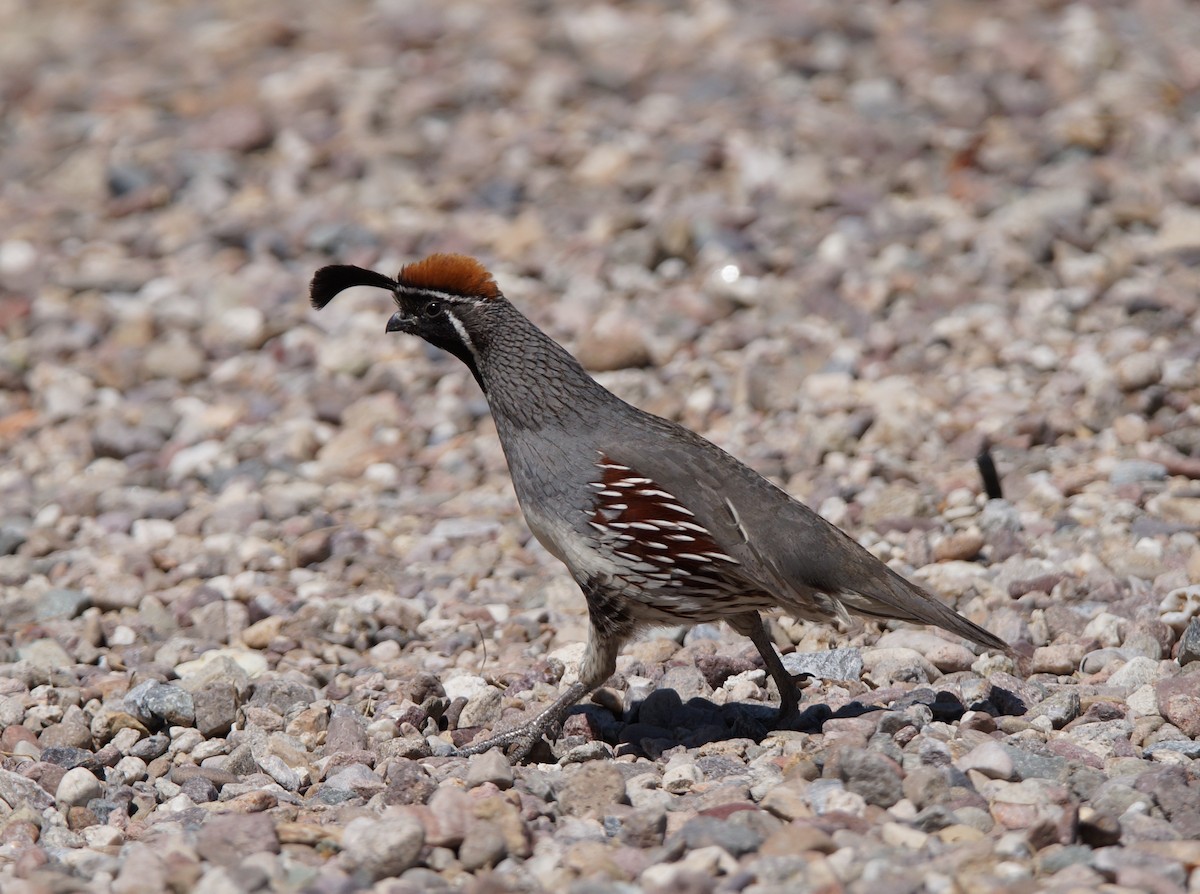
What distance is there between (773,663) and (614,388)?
3653 mm

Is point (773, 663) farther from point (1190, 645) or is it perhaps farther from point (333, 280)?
point (333, 280)

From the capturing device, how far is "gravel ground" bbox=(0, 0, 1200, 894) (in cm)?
562

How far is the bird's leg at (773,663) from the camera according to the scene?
6.72m

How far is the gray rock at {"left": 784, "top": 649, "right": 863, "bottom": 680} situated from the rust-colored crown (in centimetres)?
216

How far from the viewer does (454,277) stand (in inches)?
283

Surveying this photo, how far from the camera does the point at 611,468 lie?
6766 mm

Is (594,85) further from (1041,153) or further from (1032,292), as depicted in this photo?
(1032,292)

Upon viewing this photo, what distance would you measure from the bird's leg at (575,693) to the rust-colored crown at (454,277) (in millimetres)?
1488

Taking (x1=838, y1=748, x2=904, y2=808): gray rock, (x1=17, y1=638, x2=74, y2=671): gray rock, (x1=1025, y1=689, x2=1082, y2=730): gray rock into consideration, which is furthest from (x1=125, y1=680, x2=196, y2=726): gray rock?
(x1=1025, y1=689, x2=1082, y2=730): gray rock

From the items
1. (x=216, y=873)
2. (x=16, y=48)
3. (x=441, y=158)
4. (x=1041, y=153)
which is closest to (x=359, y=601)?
(x=216, y=873)

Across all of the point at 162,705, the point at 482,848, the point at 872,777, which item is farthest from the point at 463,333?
the point at 872,777

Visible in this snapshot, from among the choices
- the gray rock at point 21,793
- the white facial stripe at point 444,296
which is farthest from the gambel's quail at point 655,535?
the gray rock at point 21,793

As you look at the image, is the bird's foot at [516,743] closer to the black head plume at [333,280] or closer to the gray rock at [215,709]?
the gray rock at [215,709]

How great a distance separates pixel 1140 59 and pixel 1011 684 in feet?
27.5
